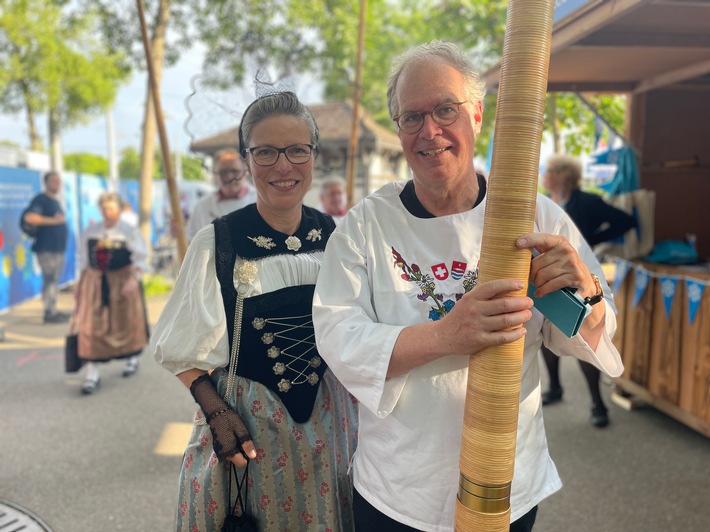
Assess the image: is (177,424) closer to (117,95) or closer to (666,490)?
(666,490)

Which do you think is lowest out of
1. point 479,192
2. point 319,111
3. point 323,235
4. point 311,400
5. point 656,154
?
point 311,400


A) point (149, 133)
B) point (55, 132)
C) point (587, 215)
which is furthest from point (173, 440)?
point (55, 132)

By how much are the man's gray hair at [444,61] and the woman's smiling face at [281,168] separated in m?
0.42

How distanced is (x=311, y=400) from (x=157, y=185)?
16210 mm

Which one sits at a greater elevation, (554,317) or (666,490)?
(554,317)

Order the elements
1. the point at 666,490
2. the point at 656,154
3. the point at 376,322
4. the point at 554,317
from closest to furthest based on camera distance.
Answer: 1. the point at 554,317
2. the point at 376,322
3. the point at 666,490
4. the point at 656,154

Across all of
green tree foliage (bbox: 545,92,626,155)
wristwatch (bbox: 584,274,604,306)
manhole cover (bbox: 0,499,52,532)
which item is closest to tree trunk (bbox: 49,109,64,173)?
green tree foliage (bbox: 545,92,626,155)

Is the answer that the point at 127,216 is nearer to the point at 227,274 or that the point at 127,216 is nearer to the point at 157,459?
the point at 157,459

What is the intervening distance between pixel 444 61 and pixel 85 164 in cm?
7631

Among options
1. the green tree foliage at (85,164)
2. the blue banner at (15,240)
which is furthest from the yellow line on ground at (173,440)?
the green tree foliage at (85,164)

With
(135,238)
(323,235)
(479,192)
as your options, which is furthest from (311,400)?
(135,238)

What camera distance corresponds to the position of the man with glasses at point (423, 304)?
116cm

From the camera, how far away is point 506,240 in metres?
0.91

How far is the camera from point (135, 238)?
5.16m
